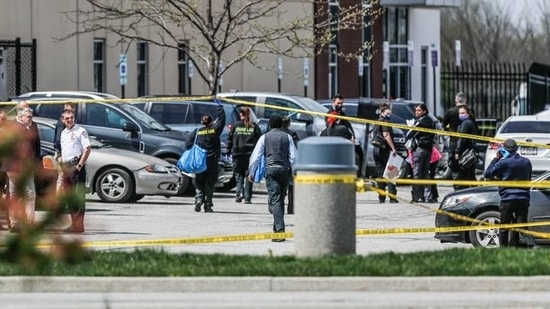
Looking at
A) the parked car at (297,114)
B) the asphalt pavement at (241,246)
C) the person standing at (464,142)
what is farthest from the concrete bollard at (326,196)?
the parked car at (297,114)

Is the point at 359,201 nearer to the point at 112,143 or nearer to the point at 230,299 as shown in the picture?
the point at 112,143

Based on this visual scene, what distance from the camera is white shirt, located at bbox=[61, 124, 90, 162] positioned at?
17.1 metres

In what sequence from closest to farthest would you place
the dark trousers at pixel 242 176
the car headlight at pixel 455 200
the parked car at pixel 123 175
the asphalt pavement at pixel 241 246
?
the asphalt pavement at pixel 241 246
the car headlight at pixel 455 200
the parked car at pixel 123 175
the dark trousers at pixel 242 176

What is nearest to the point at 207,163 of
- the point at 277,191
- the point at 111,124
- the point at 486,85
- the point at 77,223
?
the point at 111,124

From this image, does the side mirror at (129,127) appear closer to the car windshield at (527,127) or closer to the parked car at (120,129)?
the parked car at (120,129)

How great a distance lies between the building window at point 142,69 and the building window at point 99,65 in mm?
1388

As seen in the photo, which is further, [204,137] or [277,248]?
[204,137]

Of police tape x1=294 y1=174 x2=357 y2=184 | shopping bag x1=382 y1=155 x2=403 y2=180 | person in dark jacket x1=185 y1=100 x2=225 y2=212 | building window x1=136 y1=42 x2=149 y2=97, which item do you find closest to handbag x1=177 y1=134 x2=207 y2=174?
person in dark jacket x1=185 y1=100 x2=225 y2=212

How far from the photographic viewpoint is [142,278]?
11.1 m

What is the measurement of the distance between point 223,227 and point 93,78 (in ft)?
67.4

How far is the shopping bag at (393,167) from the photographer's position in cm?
2402

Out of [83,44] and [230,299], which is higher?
[83,44]

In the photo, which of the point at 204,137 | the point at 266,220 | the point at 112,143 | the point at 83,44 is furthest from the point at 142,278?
the point at 83,44

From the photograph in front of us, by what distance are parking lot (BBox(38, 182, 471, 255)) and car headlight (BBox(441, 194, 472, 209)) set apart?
48cm
